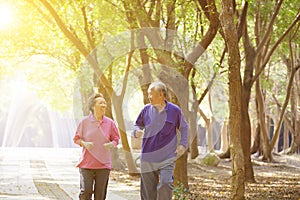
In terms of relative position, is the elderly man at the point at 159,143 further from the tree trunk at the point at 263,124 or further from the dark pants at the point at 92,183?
the tree trunk at the point at 263,124

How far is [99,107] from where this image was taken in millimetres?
8211

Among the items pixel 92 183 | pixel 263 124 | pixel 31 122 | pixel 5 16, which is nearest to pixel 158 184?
pixel 92 183

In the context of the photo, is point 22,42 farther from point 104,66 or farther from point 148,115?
point 148,115

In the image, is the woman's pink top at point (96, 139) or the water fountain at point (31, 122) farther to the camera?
the water fountain at point (31, 122)

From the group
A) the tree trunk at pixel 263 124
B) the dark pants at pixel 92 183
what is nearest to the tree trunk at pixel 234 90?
the dark pants at pixel 92 183

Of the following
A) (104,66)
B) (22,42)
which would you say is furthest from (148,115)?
(22,42)

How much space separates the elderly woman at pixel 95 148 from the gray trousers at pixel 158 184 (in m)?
0.57

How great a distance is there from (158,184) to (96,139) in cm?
102

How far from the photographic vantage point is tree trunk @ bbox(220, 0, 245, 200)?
381 inches

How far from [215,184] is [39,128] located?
66.2 meters

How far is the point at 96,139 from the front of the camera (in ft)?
26.6

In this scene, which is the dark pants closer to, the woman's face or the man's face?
the woman's face

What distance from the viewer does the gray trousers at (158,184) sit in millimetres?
7613

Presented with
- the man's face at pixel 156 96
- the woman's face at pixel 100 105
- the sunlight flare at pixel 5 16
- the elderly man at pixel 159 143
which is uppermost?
the sunlight flare at pixel 5 16
